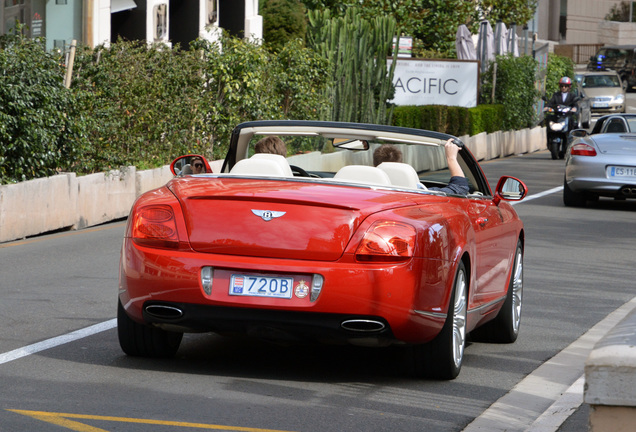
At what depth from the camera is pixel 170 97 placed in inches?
757

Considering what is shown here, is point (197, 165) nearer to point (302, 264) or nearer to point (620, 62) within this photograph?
point (302, 264)

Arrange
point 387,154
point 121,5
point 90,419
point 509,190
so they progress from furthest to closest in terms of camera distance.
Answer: point 121,5
point 509,190
point 387,154
point 90,419

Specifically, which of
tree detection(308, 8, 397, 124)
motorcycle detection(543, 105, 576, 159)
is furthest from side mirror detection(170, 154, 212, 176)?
motorcycle detection(543, 105, 576, 159)

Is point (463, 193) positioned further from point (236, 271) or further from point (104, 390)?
point (104, 390)

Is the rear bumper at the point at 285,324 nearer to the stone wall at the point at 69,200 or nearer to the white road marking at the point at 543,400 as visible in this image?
the white road marking at the point at 543,400

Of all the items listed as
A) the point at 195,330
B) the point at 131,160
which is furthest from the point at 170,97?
the point at 195,330

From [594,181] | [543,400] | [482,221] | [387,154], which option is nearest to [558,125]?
[594,181]

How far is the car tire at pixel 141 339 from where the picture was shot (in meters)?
7.02

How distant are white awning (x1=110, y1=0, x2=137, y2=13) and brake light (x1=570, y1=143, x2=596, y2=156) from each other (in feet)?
38.6

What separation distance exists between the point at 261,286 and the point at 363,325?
1.76 ft

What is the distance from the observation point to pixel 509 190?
27.4ft

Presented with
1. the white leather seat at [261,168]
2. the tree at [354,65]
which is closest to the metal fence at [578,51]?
the tree at [354,65]

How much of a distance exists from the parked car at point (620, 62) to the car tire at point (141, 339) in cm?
7025

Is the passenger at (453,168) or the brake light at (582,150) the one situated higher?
the passenger at (453,168)
